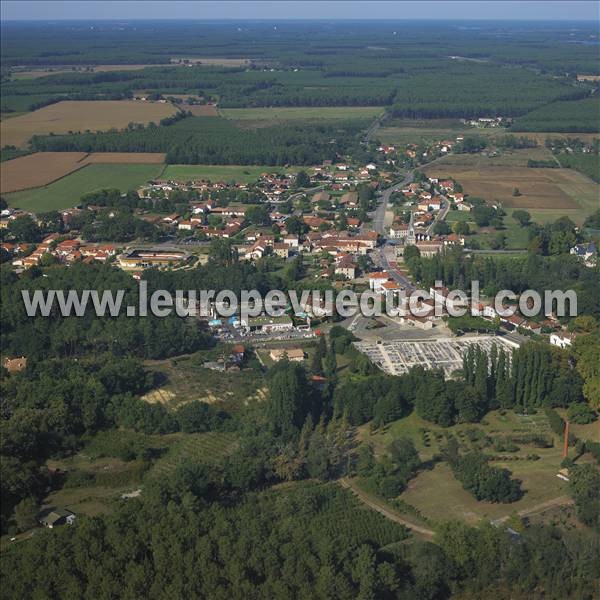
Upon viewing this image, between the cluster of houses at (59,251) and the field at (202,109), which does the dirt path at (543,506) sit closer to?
the cluster of houses at (59,251)

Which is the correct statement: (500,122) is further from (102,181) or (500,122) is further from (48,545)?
(48,545)

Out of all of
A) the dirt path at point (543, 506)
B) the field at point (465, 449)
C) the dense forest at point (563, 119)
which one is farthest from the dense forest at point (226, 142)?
the dirt path at point (543, 506)

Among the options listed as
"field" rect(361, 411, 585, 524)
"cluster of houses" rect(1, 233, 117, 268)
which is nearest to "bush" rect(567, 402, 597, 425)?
"field" rect(361, 411, 585, 524)

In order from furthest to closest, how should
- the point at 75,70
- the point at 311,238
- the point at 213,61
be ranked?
the point at 213,61 → the point at 75,70 → the point at 311,238

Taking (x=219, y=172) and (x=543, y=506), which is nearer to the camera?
(x=543, y=506)

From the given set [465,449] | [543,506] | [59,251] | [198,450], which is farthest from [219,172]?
[543,506]

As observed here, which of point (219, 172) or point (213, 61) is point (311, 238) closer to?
point (219, 172)

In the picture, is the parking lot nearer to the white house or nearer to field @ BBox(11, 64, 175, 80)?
the white house
